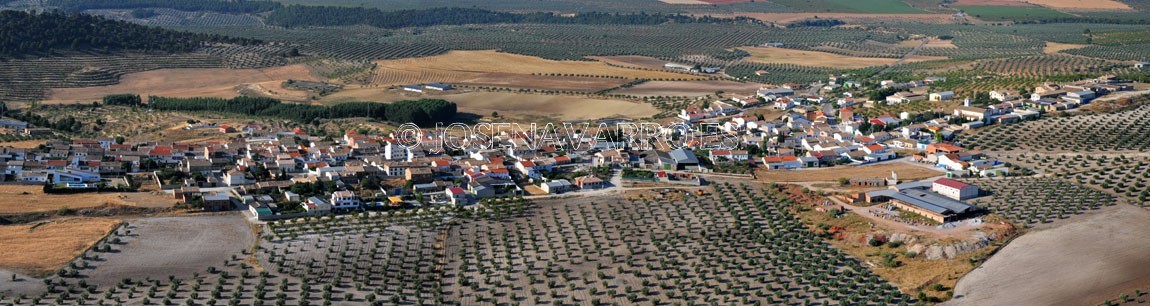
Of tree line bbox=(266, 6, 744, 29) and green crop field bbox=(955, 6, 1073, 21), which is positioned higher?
tree line bbox=(266, 6, 744, 29)

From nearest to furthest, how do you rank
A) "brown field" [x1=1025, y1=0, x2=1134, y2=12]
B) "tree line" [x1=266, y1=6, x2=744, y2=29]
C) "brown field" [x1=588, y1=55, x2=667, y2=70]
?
"brown field" [x1=588, y1=55, x2=667, y2=70]
"tree line" [x1=266, y1=6, x2=744, y2=29]
"brown field" [x1=1025, y1=0, x2=1134, y2=12]

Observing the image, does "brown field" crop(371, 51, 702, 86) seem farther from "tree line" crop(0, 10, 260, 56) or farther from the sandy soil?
the sandy soil

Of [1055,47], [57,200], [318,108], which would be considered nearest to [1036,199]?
[57,200]

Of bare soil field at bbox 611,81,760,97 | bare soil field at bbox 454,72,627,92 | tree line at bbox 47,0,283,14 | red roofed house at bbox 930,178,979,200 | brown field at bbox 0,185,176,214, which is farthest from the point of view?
tree line at bbox 47,0,283,14

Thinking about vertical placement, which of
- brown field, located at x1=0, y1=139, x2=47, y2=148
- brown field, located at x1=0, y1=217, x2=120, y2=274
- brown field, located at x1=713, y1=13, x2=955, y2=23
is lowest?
brown field, located at x1=713, y1=13, x2=955, y2=23

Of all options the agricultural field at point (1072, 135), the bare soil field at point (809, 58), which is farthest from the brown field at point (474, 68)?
the agricultural field at point (1072, 135)

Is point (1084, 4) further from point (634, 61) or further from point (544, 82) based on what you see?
point (544, 82)

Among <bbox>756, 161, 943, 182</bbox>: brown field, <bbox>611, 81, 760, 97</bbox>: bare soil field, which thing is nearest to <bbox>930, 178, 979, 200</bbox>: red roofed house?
<bbox>756, 161, 943, 182</bbox>: brown field
